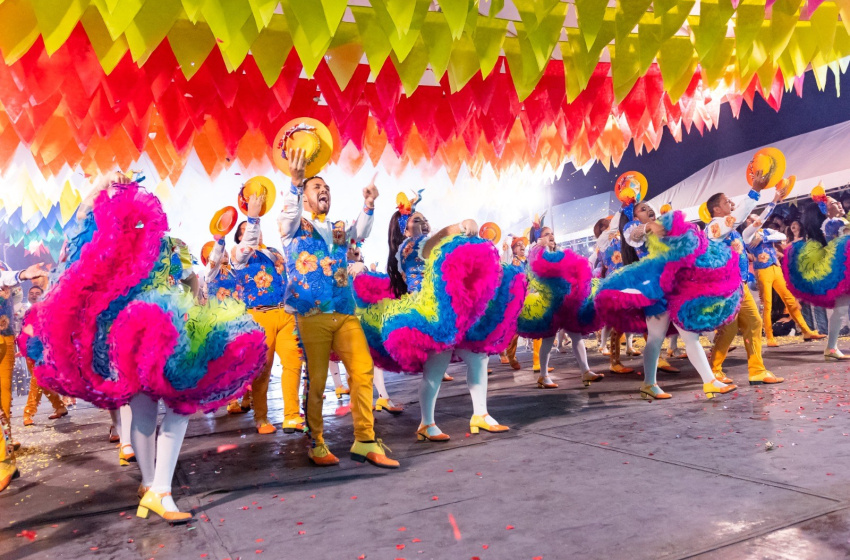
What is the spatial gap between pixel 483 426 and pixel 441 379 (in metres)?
0.42

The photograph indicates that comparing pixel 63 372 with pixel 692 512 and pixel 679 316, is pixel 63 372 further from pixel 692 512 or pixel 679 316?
pixel 679 316

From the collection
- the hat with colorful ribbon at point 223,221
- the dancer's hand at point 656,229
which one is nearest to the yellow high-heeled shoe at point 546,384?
the dancer's hand at point 656,229

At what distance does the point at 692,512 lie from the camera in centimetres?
246

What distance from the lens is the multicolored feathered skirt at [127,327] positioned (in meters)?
2.77

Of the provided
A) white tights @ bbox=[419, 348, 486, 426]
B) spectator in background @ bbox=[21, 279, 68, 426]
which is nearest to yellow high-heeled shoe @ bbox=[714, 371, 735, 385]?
white tights @ bbox=[419, 348, 486, 426]

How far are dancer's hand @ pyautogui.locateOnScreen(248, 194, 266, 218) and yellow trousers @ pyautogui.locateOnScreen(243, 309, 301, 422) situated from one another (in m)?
1.19

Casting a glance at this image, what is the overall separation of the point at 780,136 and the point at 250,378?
901 centimetres

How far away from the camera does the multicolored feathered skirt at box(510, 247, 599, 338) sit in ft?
19.6

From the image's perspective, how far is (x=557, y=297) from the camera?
601 cm

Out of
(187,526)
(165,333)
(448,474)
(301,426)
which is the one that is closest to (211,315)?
(165,333)

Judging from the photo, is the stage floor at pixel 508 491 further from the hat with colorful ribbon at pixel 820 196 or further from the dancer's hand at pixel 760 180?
the hat with colorful ribbon at pixel 820 196

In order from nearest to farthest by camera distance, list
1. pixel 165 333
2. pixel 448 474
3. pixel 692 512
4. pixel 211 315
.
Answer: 1. pixel 692 512
2. pixel 165 333
3. pixel 211 315
4. pixel 448 474

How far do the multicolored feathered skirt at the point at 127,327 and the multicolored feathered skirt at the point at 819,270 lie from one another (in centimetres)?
609

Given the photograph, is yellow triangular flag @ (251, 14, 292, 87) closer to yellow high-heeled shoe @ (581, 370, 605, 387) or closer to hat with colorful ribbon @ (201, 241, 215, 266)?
hat with colorful ribbon @ (201, 241, 215, 266)
